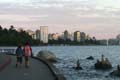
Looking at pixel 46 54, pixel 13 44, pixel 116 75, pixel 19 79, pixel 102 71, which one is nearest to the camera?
pixel 19 79

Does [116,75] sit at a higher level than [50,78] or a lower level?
lower

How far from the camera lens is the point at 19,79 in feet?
82.4

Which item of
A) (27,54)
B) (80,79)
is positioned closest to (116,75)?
(80,79)

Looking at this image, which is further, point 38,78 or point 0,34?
point 0,34

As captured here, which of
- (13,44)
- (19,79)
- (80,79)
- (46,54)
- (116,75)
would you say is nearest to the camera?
(19,79)

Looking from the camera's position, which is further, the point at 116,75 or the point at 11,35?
the point at 11,35

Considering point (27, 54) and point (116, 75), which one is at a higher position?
point (27, 54)

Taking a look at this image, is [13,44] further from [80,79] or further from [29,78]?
[29,78]

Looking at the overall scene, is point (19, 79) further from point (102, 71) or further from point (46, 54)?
point (46, 54)

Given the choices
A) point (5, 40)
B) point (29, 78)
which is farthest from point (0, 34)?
point (29, 78)

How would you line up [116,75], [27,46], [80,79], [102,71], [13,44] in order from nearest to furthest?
[27,46]
[80,79]
[116,75]
[102,71]
[13,44]

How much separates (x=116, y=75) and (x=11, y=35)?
148m

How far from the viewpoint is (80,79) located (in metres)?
44.1

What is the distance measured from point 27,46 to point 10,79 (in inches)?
365
